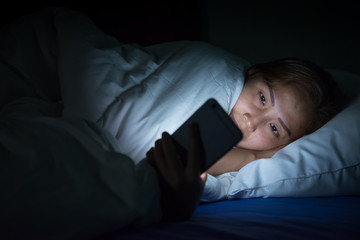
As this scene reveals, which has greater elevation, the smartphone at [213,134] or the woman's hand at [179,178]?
the smartphone at [213,134]

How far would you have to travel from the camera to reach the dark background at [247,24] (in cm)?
112

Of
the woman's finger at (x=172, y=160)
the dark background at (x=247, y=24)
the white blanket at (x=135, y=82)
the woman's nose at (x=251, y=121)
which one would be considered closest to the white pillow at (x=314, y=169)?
the woman's nose at (x=251, y=121)

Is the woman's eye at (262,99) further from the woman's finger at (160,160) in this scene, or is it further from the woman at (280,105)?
the woman's finger at (160,160)

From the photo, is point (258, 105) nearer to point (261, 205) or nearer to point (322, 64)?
point (261, 205)

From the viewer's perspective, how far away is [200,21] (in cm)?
138

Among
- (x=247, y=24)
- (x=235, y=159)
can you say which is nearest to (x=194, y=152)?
(x=235, y=159)

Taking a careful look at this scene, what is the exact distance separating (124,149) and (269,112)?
0.48 meters

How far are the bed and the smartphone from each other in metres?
0.12

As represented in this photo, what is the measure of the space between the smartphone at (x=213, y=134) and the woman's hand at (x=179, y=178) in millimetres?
23

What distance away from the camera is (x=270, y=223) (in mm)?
524

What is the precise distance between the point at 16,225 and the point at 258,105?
0.72 metres

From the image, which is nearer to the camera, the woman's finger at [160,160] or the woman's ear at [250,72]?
the woman's finger at [160,160]

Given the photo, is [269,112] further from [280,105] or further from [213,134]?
[213,134]

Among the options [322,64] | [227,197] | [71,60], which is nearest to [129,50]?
[71,60]
